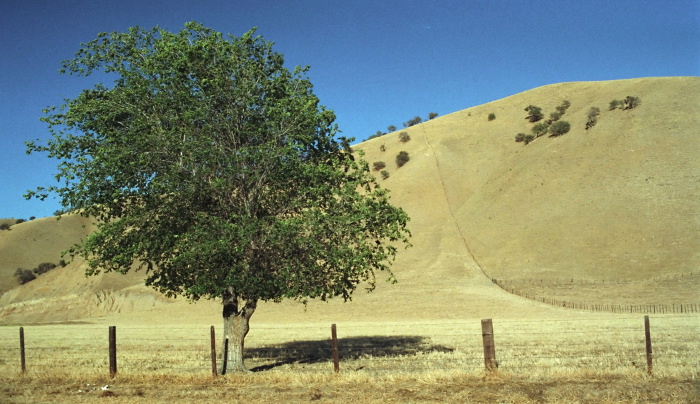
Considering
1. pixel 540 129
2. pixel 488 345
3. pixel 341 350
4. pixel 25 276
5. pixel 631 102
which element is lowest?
pixel 341 350

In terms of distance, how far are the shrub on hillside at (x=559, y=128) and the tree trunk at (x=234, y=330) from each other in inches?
3550

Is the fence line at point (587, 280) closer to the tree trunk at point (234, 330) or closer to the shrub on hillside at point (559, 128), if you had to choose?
the shrub on hillside at point (559, 128)

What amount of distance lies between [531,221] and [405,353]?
194 feet

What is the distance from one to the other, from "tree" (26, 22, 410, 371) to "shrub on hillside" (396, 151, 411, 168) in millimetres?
94136

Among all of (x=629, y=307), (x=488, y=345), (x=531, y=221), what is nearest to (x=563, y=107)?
(x=531, y=221)

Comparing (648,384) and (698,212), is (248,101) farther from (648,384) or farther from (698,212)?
(698,212)

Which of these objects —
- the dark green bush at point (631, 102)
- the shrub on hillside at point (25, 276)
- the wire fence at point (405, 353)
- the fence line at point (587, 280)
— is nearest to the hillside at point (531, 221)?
the fence line at point (587, 280)

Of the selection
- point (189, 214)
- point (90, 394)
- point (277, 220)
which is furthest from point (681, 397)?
point (189, 214)

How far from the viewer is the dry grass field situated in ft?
44.5

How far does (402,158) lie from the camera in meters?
114

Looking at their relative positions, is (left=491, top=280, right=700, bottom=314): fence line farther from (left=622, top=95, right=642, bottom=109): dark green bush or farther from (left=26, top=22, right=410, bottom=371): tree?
(left=622, top=95, right=642, bottom=109): dark green bush

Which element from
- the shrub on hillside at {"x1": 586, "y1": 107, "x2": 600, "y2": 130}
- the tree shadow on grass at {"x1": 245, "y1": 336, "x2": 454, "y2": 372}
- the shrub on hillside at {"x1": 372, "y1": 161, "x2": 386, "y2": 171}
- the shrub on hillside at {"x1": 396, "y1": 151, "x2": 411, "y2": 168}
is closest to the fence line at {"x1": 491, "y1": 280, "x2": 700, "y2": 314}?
the tree shadow on grass at {"x1": 245, "y1": 336, "x2": 454, "y2": 372}

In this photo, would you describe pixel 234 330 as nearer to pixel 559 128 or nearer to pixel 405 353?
pixel 405 353

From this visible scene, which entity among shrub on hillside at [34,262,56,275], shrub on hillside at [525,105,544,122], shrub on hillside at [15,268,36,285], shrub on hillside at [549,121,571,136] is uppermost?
shrub on hillside at [525,105,544,122]
